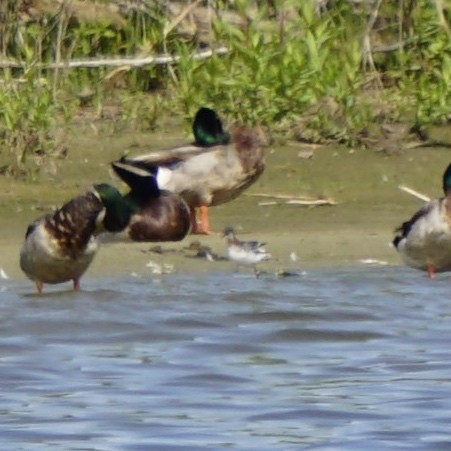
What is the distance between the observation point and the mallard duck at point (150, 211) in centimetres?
921

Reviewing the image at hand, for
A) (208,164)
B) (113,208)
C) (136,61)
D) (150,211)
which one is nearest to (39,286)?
(113,208)

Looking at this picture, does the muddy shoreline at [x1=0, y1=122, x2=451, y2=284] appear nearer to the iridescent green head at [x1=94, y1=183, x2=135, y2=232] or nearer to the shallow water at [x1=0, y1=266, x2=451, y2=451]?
the iridescent green head at [x1=94, y1=183, x2=135, y2=232]

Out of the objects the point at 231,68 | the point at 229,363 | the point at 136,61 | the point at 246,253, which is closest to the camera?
the point at 229,363

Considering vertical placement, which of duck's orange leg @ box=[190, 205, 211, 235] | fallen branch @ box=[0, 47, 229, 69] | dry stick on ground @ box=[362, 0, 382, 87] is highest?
dry stick on ground @ box=[362, 0, 382, 87]

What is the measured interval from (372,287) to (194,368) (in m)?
1.94

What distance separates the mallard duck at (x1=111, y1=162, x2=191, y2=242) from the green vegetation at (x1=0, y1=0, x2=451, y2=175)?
737 mm

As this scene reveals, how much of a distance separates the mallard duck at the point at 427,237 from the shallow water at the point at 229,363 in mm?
122

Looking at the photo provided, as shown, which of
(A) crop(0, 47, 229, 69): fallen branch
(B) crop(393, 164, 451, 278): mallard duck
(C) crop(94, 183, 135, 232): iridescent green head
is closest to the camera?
(B) crop(393, 164, 451, 278): mallard duck

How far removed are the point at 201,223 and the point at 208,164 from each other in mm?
554

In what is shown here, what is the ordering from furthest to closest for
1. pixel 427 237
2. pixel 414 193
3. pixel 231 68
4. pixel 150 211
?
pixel 231 68, pixel 414 193, pixel 150 211, pixel 427 237

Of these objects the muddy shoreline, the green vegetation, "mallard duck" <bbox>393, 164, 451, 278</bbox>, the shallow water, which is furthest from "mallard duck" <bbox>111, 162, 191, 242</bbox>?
"mallard duck" <bbox>393, 164, 451, 278</bbox>

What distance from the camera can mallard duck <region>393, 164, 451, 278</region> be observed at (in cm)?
843

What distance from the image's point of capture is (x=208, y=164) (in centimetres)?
1018

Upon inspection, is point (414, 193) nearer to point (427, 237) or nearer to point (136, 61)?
point (427, 237)
